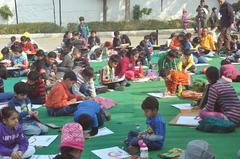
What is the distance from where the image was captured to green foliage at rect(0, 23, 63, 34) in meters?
28.9

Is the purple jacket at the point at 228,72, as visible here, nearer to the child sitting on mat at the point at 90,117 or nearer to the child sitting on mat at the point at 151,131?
the child sitting on mat at the point at 90,117

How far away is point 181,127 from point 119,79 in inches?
149

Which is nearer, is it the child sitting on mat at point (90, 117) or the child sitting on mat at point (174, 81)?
the child sitting on mat at point (90, 117)

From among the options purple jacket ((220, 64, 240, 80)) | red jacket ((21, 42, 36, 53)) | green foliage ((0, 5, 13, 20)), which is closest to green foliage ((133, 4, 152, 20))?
green foliage ((0, 5, 13, 20))

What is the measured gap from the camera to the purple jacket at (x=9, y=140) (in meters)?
5.70

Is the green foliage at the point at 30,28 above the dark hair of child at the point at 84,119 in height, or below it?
above

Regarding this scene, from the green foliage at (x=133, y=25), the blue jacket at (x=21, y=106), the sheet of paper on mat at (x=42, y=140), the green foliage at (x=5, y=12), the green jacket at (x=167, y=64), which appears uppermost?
the green foliage at (x=5, y=12)

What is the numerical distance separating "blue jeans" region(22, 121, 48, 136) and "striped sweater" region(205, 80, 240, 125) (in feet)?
8.53

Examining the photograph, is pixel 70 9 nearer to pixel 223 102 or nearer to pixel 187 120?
Answer: pixel 187 120

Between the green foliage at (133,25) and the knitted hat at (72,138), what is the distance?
24.7m

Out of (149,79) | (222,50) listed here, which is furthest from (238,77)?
(222,50)

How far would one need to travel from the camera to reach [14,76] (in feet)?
42.9

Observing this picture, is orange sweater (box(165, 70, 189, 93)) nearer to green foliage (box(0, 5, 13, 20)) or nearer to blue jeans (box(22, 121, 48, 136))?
blue jeans (box(22, 121, 48, 136))

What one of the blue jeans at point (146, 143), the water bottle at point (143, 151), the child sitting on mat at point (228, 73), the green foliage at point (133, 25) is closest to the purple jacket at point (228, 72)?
the child sitting on mat at point (228, 73)
